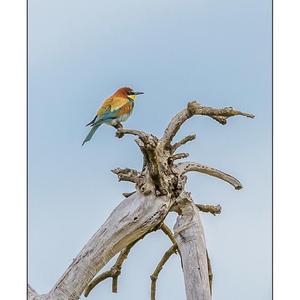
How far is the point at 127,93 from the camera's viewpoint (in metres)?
3.59

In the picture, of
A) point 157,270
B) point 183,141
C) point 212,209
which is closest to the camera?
point 183,141

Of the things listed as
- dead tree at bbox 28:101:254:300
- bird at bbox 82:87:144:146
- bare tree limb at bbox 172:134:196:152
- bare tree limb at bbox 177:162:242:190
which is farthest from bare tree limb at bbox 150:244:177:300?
bird at bbox 82:87:144:146

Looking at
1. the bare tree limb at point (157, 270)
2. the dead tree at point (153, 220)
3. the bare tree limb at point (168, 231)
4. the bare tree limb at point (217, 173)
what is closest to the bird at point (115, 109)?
the dead tree at point (153, 220)

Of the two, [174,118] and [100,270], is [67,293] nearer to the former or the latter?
[100,270]

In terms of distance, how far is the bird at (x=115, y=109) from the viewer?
3.58m

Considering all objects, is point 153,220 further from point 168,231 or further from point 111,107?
point 111,107

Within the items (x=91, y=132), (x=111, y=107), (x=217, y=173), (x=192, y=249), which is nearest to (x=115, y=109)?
(x=111, y=107)

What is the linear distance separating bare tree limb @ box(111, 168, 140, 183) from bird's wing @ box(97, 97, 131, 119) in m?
0.27

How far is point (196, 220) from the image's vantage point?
3479mm

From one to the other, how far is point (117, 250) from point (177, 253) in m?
0.35

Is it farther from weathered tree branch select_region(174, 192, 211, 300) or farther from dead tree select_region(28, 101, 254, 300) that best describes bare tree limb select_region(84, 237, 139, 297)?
weathered tree branch select_region(174, 192, 211, 300)

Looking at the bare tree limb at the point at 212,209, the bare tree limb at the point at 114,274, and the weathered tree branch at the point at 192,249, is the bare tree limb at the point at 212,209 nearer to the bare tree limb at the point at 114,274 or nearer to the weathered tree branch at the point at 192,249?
the weathered tree branch at the point at 192,249

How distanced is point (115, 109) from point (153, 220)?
524mm

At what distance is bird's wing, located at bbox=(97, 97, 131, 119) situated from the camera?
358 centimetres
